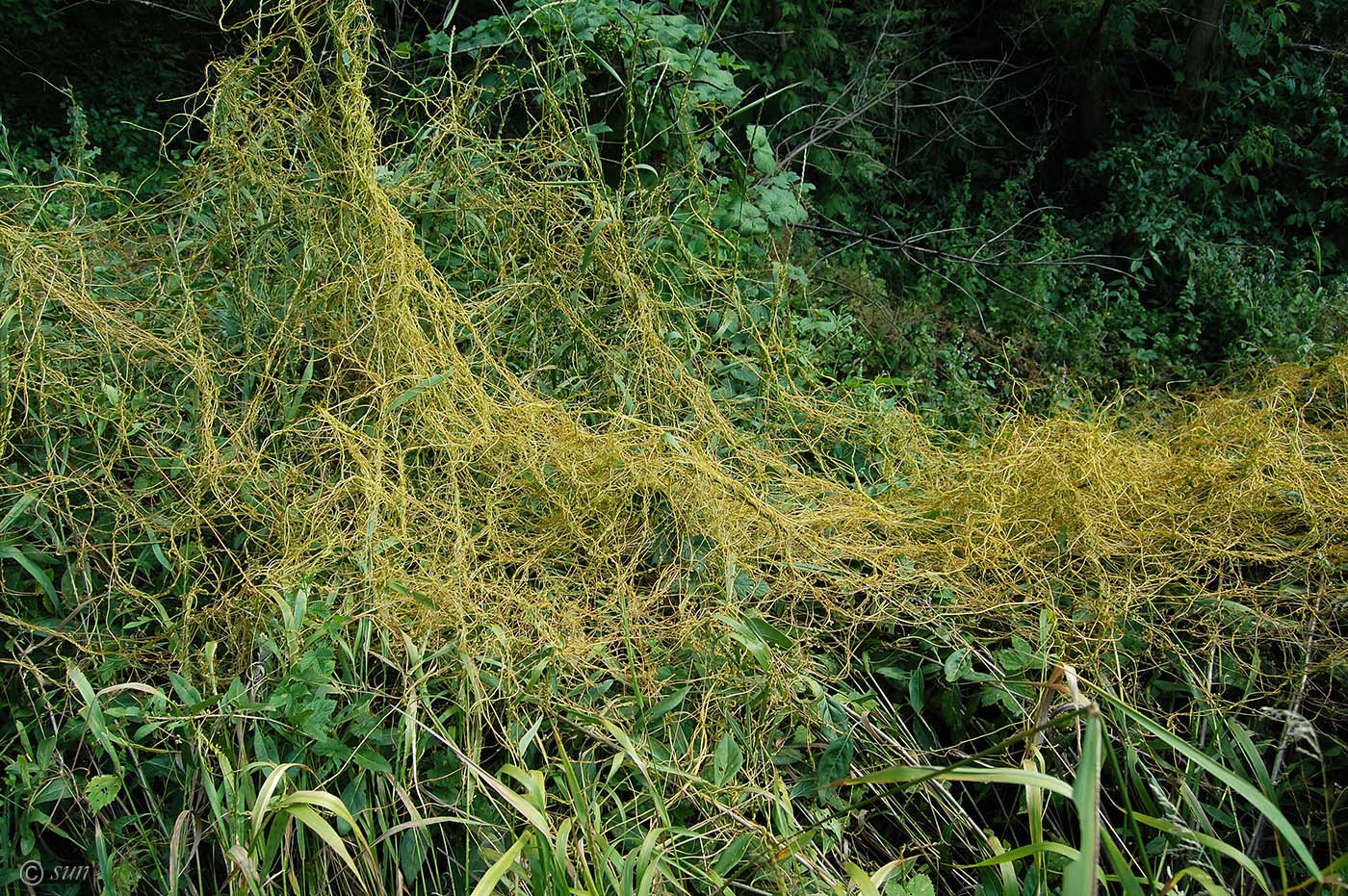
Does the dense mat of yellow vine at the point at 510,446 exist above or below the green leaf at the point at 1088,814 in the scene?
below

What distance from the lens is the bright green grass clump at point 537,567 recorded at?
1613 millimetres

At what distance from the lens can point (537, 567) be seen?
80.8 inches

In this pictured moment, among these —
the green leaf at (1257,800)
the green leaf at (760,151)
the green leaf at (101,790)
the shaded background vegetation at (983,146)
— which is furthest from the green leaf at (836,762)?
the green leaf at (760,151)

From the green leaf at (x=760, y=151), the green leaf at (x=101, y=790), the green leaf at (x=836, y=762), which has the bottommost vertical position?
the green leaf at (x=101, y=790)

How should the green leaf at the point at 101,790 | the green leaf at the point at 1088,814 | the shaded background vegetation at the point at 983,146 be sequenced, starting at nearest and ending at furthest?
the green leaf at the point at 1088,814 → the green leaf at the point at 101,790 → the shaded background vegetation at the point at 983,146

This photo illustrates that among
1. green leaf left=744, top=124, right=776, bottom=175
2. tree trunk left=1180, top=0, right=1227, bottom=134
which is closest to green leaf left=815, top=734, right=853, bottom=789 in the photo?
green leaf left=744, top=124, right=776, bottom=175

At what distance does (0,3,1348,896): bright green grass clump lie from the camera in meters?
1.61

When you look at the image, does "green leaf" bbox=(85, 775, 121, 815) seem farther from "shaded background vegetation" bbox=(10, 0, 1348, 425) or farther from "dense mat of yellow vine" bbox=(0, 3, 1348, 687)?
"shaded background vegetation" bbox=(10, 0, 1348, 425)

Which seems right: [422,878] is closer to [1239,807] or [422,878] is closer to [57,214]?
[1239,807]

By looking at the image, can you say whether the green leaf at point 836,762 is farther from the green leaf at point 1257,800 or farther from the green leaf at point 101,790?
the green leaf at point 101,790

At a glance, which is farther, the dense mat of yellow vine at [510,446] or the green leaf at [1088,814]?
the dense mat of yellow vine at [510,446]

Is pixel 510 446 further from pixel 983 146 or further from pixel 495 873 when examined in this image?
pixel 983 146

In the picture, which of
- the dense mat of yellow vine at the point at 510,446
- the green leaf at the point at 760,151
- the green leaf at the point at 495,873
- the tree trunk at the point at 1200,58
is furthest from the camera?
the tree trunk at the point at 1200,58

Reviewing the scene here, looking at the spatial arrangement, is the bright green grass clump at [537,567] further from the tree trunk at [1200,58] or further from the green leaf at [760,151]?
the tree trunk at [1200,58]
